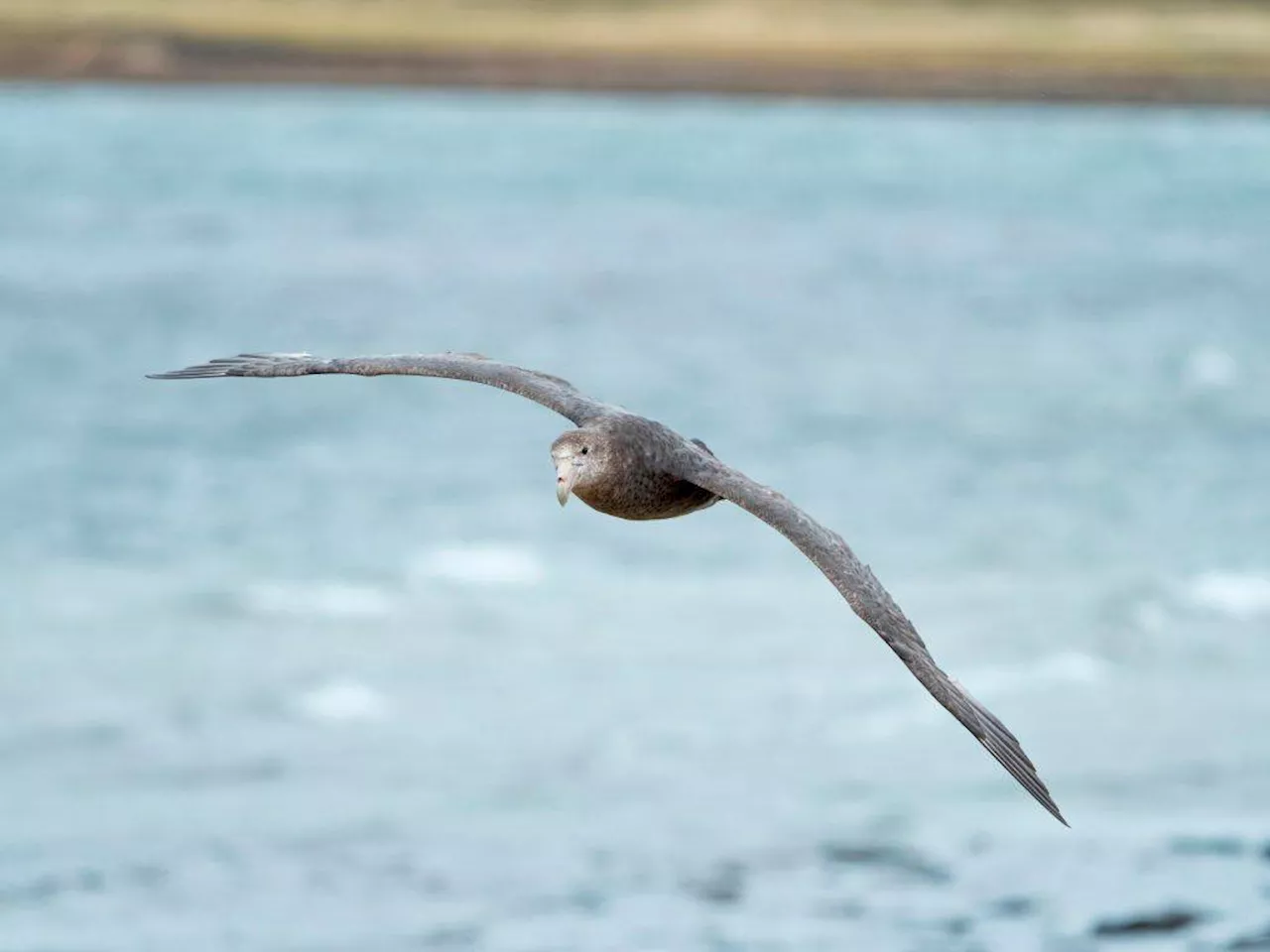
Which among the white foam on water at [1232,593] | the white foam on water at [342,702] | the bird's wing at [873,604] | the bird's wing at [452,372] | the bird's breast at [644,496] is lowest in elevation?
the bird's wing at [873,604]

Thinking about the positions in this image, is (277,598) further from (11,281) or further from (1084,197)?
(1084,197)

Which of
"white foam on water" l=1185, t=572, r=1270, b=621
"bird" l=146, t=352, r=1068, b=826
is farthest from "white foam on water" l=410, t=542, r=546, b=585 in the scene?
"bird" l=146, t=352, r=1068, b=826

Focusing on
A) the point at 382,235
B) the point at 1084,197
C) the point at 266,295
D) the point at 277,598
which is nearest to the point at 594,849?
the point at 277,598

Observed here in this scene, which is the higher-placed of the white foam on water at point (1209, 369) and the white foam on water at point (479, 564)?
the white foam on water at point (1209, 369)

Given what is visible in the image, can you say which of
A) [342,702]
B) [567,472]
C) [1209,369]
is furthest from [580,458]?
[1209,369]

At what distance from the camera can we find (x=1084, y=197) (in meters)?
57.3

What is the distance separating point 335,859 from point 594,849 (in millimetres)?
1694

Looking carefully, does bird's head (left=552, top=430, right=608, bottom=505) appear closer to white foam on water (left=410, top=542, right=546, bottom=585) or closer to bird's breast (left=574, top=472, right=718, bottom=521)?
bird's breast (left=574, top=472, right=718, bottom=521)

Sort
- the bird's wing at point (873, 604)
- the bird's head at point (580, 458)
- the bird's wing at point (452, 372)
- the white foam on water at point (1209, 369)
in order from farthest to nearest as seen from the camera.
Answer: the white foam on water at point (1209, 369)
the bird's wing at point (452, 372)
the bird's head at point (580, 458)
the bird's wing at point (873, 604)

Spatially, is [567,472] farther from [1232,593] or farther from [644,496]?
[1232,593]

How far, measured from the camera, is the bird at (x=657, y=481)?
26.4 feet

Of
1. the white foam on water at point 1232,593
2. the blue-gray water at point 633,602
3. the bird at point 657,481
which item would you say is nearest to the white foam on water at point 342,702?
the blue-gray water at point 633,602

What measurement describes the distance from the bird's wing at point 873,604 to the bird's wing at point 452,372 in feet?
2.23

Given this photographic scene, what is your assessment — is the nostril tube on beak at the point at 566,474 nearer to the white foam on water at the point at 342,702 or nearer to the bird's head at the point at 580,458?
the bird's head at the point at 580,458
